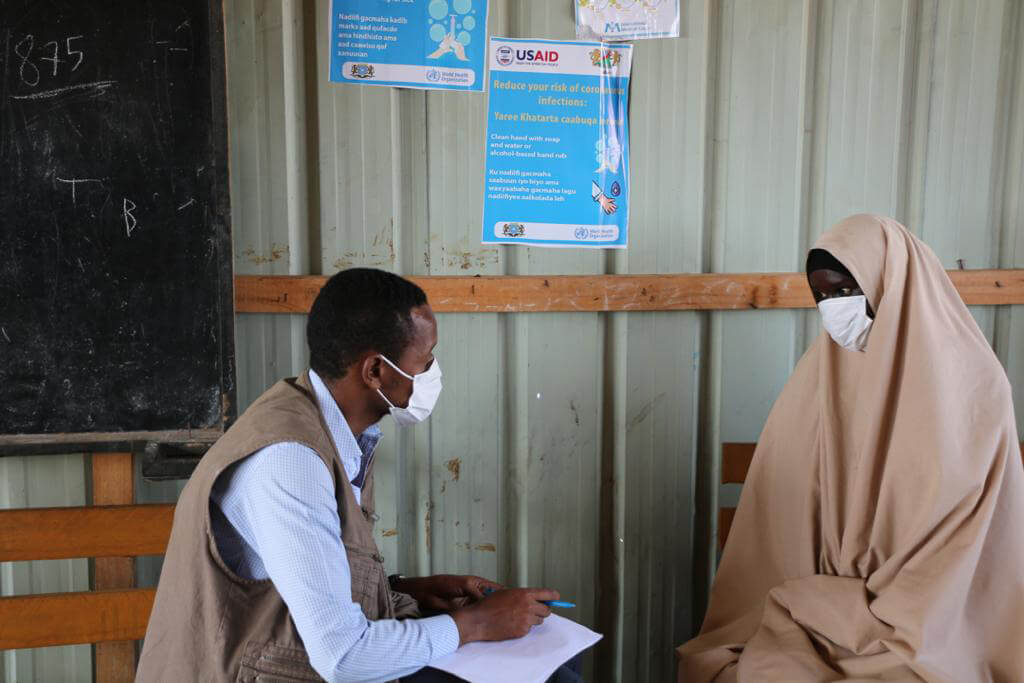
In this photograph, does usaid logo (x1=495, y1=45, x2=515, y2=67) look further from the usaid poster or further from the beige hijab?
the beige hijab

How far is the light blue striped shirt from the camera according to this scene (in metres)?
1.21

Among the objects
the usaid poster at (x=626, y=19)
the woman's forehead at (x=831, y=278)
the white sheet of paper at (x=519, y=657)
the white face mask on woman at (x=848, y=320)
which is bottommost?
the white sheet of paper at (x=519, y=657)

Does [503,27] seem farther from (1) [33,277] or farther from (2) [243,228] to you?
(1) [33,277]

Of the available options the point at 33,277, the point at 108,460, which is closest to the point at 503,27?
the point at 33,277

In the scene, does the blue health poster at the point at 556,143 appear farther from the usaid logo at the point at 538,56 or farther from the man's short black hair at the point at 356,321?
the man's short black hair at the point at 356,321

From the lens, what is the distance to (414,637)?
1.34m

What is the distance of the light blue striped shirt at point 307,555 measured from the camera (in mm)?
1207

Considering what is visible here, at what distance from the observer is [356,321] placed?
4.62ft

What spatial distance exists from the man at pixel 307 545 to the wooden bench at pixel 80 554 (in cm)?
65

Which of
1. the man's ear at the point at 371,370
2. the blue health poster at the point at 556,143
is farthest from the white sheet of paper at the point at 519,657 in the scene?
the blue health poster at the point at 556,143

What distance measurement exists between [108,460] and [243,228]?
74cm

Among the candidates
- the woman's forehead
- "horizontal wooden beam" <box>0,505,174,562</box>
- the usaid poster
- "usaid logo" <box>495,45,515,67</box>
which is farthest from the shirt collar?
the usaid poster

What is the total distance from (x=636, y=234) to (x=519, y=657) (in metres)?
1.40

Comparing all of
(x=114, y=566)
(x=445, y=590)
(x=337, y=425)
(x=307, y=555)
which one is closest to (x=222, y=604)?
(x=307, y=555)
